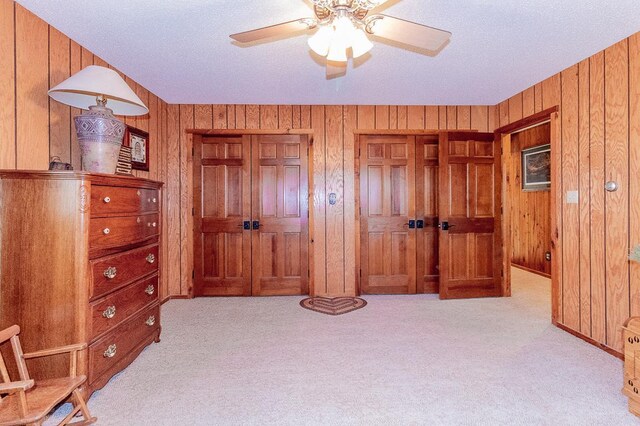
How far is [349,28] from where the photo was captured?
68.2 inches

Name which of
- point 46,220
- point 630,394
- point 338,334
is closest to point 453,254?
point 338,334

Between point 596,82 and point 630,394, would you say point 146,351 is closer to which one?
point 630,394

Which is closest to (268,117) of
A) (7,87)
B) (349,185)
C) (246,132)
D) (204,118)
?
(246,132)

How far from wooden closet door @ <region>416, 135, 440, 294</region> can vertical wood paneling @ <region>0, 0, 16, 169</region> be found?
3.91 metres

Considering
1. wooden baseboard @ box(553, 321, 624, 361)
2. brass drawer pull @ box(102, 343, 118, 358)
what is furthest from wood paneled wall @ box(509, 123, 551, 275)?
brass drawer pull @ box(102, 343, 118, 358)

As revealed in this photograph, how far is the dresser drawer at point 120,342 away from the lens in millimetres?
1964

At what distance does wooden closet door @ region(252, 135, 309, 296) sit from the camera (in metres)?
4.30

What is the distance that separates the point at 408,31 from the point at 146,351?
290 centimetres

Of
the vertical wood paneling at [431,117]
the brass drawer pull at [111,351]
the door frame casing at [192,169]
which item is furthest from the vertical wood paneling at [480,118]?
the brass drawer pull at [111,351]

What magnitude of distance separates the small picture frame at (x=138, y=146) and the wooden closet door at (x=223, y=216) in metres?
0.70

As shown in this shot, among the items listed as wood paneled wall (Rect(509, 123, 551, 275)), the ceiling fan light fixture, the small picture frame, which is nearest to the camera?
the ceiling fan light fixture

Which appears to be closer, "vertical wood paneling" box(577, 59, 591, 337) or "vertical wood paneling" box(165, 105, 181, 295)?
"vertical wood paneling" box(577, 59, 591, 337)

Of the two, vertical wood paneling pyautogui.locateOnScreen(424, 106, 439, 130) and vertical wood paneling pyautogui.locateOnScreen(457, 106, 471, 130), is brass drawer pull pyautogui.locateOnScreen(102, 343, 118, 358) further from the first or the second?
vertical wood paneling pyautogui.locateOnScreen(457, 106, 471, 130)

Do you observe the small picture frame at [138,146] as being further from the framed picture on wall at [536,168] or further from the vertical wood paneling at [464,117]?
the framed picture on wall at [536,168]
